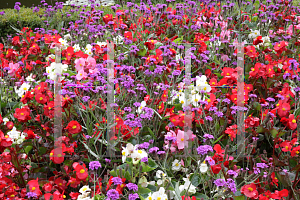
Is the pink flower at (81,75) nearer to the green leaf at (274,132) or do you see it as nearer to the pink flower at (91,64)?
the pink flower at (91,64)

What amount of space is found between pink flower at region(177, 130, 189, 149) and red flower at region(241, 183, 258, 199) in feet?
1.41

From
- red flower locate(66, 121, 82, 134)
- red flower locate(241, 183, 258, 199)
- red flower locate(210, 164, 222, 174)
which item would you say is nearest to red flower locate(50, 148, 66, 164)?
red flower locate(66, 121, 82, 134)

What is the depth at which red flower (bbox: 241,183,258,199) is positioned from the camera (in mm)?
1481

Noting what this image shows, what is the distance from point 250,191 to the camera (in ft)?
4.91

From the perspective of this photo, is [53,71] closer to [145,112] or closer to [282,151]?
[145,112]

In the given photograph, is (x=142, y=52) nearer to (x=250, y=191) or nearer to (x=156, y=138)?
(x=156, y=138)

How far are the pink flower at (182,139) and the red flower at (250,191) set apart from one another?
1.41ft

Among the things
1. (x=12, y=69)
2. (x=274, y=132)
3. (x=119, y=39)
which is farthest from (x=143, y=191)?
Answer: (x=119, y=39)

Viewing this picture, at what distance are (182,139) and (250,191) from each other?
0.49 m

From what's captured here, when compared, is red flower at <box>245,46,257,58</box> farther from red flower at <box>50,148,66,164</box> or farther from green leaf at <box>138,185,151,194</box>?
red flower at <box>50,148,66,164</box>

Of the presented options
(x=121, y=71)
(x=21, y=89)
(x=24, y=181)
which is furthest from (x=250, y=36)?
(x=24, y=181)

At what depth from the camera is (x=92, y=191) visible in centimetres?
160

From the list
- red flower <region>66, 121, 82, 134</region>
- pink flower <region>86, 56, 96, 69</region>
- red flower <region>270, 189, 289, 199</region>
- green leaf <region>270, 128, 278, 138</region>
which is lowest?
red flower <region>270, 189, 289, 199</region>

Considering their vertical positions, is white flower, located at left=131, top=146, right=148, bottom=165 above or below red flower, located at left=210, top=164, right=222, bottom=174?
above
